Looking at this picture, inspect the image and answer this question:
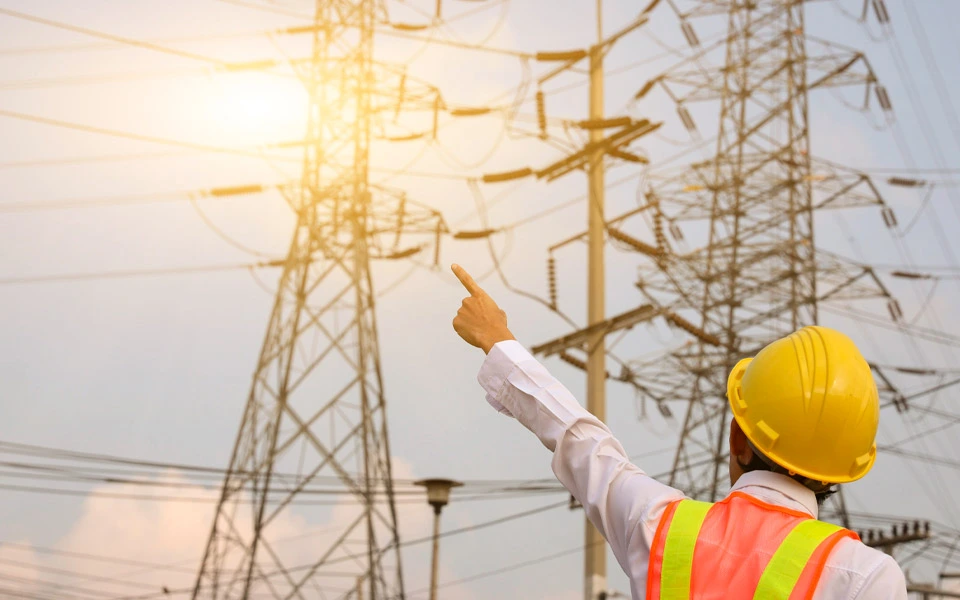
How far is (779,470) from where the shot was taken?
7.09 ft

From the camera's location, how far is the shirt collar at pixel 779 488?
6.85 feet

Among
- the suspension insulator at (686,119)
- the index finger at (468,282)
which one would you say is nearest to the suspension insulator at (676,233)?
the suspension insulator at (686,119)

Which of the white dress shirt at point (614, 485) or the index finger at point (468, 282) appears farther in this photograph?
the index finger at point (468, 282)

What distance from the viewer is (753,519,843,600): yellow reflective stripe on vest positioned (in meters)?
1.85

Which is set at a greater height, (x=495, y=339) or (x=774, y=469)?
(x=495, y=339)

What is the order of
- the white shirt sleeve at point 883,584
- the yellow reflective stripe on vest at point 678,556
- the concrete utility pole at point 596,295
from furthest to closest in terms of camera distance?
1. the concrete utility pole at point 596,295
2. the yellow reflective stripe on vest at point 678,556
3. the white shirt sleeve at point 883,584

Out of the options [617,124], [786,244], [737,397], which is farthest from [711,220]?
[737,397]

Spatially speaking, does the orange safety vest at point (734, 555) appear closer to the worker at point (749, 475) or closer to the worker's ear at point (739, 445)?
the worker at point (749, 475)

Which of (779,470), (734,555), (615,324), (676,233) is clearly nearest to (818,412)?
(779,470)

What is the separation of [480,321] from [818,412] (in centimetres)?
66

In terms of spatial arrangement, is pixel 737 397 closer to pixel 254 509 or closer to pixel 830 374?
pixel 830 374

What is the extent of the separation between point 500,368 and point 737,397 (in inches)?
19.5

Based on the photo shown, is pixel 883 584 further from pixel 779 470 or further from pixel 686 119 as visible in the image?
pixel 686 119

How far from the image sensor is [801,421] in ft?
7.08
